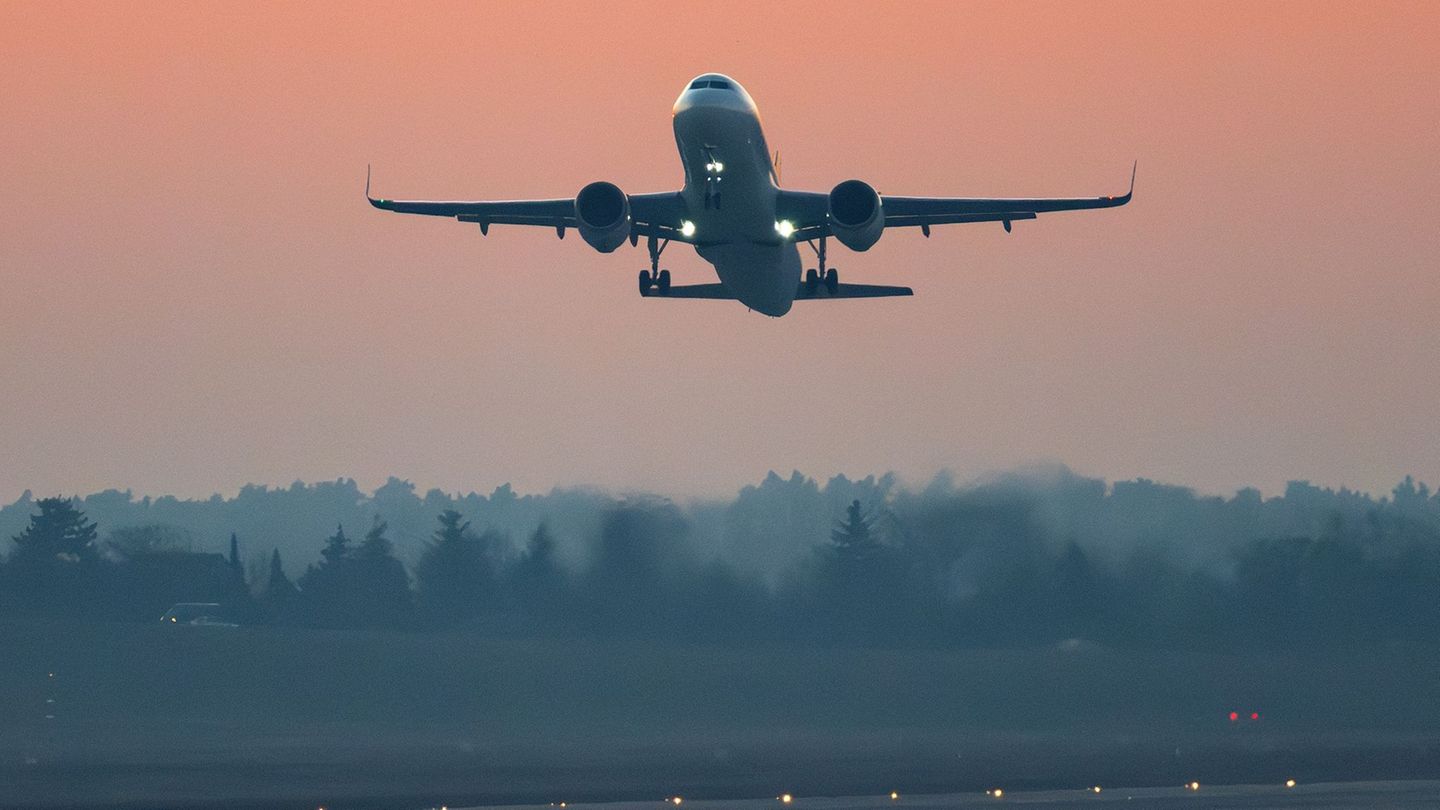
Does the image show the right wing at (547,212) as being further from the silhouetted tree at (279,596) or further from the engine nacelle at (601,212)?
the silhouetted tree at (279,596)

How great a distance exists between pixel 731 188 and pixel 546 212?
26.9ft

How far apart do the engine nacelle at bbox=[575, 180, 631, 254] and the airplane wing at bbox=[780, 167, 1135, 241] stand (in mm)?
4836

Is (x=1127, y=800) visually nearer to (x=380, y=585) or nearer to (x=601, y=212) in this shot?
(x=601, y=212)

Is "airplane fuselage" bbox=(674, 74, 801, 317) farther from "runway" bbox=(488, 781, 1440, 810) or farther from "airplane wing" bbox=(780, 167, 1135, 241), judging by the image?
"runway" bbox=(488, 781, 1440, 810)

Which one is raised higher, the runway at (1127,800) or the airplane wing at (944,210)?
the airplane wing at (944,210)

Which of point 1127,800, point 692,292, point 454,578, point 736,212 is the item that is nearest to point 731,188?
point 736,212

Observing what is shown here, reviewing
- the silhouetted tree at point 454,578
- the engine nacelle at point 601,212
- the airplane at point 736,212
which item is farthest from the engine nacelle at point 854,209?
the silhouetted tree at point 454,578

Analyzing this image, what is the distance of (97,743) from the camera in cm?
8206

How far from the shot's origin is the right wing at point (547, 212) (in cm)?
6450

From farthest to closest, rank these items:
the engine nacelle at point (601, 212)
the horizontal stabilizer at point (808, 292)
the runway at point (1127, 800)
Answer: the horizontal stabilizer at point (808, 292) → the runway at point (1127, 800) → the engine nacelle at point (601, 212)

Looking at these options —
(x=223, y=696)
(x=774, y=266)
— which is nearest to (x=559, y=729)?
(x=223, y=696)

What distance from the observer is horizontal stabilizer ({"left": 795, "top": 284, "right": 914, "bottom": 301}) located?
6750cm

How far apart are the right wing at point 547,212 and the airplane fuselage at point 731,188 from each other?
102cm

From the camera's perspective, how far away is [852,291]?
6812 cm
